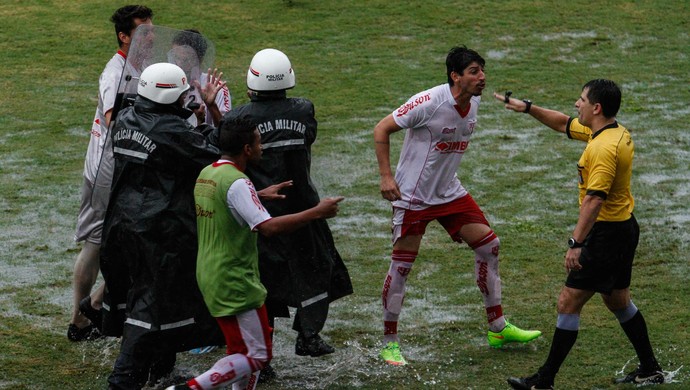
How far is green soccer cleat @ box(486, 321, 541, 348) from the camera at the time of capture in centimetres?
834

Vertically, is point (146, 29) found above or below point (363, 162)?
above

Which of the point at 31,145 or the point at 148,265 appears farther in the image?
the point at 31,145

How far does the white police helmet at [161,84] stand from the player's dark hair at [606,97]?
2.51 meters

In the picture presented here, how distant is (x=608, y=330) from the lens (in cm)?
860

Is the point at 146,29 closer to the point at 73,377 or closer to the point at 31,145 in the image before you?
the point at 73,377

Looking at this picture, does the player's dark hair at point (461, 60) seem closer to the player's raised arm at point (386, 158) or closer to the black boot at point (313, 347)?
the player's raised arm at point (386, 158)

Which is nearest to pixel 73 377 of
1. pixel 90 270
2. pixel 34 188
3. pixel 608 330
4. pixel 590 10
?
pixel 90 270

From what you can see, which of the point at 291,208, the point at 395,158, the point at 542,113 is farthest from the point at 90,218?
the point at 395,158

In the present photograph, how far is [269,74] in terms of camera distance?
773cm

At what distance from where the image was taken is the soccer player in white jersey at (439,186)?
8.15m

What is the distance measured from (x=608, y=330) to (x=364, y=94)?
7.90 meters

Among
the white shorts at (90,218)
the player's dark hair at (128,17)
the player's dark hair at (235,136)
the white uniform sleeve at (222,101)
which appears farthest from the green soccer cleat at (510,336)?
the player's dark hair at (128,17)

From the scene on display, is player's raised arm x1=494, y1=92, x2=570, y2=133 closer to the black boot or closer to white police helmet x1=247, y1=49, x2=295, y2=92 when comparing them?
white police helmet x1=247, y1=49, x2=295, y2=92

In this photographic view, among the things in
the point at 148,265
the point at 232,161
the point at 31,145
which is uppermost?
the point at 232,161
